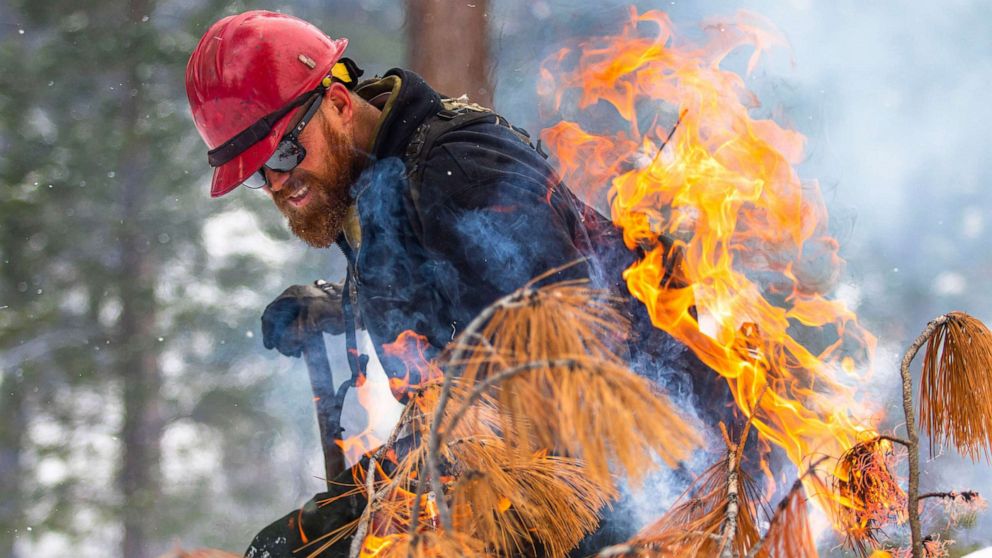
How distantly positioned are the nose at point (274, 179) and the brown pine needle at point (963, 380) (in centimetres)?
191

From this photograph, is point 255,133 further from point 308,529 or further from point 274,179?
point 308,529

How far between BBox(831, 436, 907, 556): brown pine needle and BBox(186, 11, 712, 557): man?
0.60 m

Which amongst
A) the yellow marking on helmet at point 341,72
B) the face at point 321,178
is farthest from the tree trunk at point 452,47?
the face at point 321,178

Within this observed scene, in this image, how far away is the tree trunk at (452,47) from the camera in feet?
15.4

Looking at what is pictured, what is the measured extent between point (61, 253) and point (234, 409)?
7.02ft

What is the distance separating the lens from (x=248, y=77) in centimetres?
253

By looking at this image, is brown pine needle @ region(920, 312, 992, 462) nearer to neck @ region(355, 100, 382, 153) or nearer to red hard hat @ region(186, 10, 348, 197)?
neck @ region(355, 100, 382, 153)

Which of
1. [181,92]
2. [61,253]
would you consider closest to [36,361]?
[61,253]

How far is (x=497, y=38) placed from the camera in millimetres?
5227

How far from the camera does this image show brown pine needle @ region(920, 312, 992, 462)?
177cm

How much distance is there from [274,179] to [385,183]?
1.32 feet

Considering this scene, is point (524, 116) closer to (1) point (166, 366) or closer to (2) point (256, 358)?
(2) point (256, 358)

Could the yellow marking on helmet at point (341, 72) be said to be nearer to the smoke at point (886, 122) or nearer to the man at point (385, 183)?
the man at point (385, 183)

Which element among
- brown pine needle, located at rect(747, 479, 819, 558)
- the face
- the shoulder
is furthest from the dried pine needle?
the face
